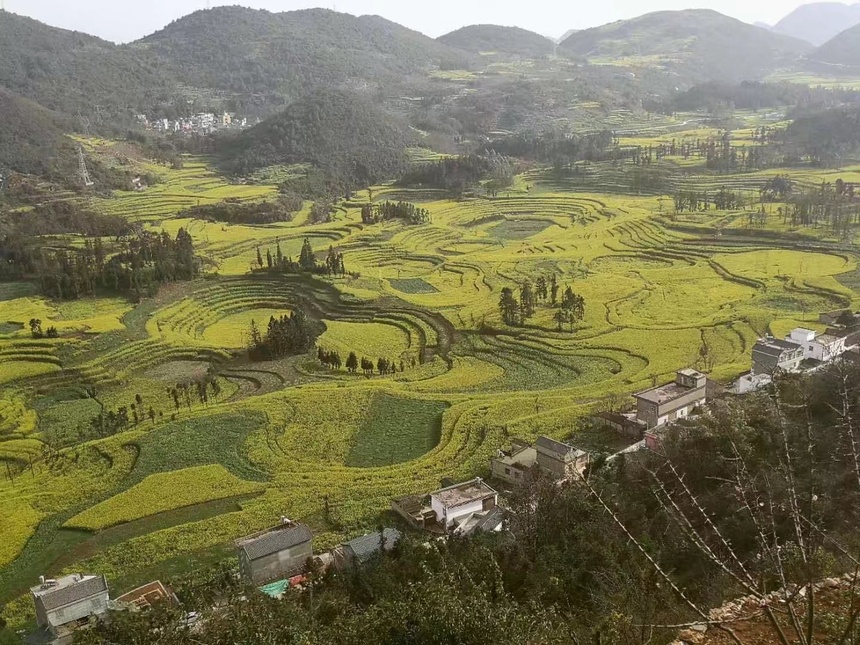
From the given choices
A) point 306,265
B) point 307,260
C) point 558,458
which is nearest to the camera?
point 558,458

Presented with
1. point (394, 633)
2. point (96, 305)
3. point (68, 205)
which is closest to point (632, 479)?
point (394, 633)

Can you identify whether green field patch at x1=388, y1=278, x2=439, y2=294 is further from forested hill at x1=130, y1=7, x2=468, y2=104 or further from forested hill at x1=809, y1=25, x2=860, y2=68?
forested hill at x1=809, y1=25, x2=860, y2=68

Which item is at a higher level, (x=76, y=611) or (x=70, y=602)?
(x=70, y=602)

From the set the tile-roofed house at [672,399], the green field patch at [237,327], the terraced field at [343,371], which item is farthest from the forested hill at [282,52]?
the tile-roofed house at [672,399]

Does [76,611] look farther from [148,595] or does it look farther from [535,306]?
[535,306]

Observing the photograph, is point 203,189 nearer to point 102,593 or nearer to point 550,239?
point 550,239

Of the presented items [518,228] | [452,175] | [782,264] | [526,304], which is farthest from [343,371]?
[452,175]

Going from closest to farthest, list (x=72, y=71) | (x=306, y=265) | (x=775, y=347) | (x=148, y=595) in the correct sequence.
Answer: (x=148, y=595)
(x=775, y=347)
(x=306, y=265)
(x=72, y=71)

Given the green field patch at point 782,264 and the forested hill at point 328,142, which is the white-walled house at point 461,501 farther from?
the forested hill at point 328,142
